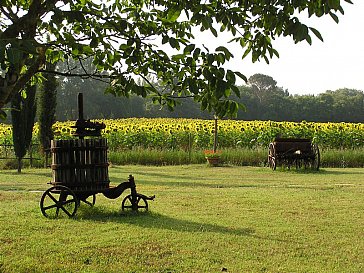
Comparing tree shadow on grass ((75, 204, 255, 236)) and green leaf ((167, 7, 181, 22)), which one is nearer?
green leaf ((167, 7, 181, 22))

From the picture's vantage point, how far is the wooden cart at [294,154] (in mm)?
17703

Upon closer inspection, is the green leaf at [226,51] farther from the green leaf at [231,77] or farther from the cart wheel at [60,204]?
the cart wheel at [60,204]

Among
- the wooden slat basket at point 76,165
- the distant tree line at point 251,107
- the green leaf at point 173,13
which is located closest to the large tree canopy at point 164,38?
the green leaf at point 173,13

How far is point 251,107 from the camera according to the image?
45.3 metres

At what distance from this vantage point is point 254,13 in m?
3.87

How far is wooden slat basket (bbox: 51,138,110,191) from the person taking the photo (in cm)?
741

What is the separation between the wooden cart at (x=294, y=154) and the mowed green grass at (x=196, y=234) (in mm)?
7340

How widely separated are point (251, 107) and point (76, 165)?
38743 millimetres

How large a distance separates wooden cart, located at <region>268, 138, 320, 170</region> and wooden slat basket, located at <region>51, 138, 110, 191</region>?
11.0 m

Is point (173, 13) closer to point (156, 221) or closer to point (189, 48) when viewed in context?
point (189, 48)

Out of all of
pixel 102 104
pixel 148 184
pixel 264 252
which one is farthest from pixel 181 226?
pixel 102 104

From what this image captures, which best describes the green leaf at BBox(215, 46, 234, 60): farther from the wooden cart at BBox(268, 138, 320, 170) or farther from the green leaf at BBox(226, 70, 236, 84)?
the wooden cart at BBox(268, 138, 320, 170)

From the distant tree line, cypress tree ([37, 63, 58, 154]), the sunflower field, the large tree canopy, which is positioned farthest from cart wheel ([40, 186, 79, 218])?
the distant tree line

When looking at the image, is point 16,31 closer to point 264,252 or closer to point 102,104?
point 264,252
